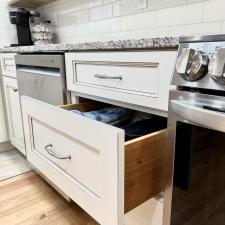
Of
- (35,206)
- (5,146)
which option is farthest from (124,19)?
(5,146)

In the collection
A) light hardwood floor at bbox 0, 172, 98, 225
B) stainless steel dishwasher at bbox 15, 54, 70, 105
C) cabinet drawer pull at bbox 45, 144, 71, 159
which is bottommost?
light hardwood floor at bbox 0, 172, 98, 225

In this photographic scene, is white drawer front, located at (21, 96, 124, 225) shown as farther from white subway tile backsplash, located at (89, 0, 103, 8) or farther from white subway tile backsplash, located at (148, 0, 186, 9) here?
white subway tile backsplash, located at (89, 0, 103, 8)

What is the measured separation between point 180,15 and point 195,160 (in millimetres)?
757

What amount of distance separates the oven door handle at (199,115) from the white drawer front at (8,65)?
1.30m

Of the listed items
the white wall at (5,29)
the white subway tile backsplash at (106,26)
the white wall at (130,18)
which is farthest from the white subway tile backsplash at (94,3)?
the white wall at (5,29)

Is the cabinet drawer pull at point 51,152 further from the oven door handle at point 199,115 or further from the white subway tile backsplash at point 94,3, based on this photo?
the white subway tile backsplash at point 94,3

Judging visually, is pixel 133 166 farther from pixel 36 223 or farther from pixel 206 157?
pixel 36 223

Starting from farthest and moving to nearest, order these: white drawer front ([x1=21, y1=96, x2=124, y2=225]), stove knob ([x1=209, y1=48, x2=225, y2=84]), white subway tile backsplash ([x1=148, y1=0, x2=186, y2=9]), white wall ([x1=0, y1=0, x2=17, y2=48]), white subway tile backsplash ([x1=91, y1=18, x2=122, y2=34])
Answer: white wall ([x1=0, y1=0, x2=17, y2=48]), white subway tile backsplash ([x1=91, y1=18, x2=122, y2=34]), white subway tile backsplash ([x1=148, y1=0, x2=186, y2=9]), white drawer front ([x1=21, y1=96, x2=124, y2=225]), stove knob ([x1=209, y1=48, x2=225, y2=84])

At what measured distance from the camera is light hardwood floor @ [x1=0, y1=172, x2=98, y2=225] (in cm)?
118

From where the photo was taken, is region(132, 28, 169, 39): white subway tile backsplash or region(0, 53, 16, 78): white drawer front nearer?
region(132, 28, 169, 39): white subway tile backsplash

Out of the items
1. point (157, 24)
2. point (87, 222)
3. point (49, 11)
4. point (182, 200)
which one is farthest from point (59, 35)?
point (182, 200)

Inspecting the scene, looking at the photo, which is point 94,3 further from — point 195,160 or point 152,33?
point 195,160

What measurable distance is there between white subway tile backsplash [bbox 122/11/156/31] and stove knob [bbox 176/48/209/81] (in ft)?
2.48

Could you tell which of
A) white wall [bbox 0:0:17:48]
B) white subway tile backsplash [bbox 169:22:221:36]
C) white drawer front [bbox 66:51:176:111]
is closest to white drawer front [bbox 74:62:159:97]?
white drawer front [bbox 66:51:176:111]
